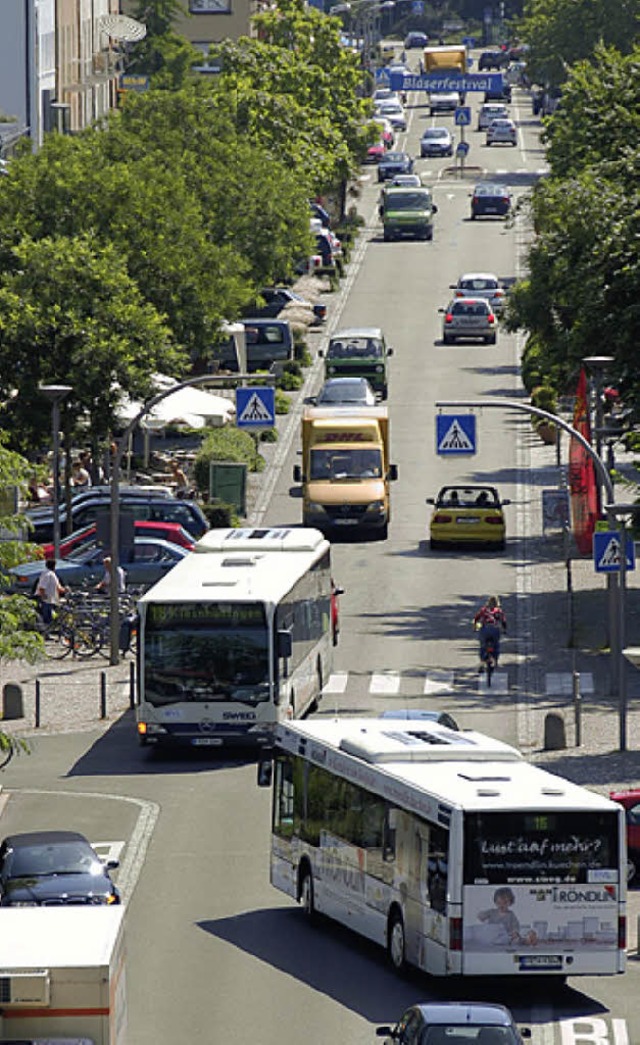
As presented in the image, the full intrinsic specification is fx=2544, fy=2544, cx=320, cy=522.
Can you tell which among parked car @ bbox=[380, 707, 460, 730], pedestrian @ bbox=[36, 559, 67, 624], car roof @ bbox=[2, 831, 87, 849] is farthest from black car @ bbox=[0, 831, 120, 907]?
pedestrian @ bbox=[36, 559, 67, 624]

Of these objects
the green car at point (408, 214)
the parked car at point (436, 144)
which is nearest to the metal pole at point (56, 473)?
the green car at point (408, 214)

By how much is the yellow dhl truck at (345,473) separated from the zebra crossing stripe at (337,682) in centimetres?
1403

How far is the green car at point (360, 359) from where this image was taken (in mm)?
83625

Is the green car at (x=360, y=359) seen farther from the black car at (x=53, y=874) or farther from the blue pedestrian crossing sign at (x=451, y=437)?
the black car at (x=53, y=874)

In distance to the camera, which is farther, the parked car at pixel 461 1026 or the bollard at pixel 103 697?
the bollard at pixel 103 697

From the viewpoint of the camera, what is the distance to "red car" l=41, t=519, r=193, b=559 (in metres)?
58.3

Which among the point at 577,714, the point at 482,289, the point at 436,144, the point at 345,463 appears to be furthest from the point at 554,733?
the point at 436,144

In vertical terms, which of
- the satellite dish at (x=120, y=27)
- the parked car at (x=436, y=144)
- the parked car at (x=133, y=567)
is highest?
the satellite dish at (x=120, y=27)

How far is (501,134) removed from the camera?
158000mm

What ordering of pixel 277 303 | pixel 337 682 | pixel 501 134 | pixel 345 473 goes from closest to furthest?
pixel 337 682 < pixel 345 473 < pixel 277 303 < pixel 501 134

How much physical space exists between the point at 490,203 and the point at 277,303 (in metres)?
30.5

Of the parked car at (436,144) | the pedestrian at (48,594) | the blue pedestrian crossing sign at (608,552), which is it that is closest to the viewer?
the blue pedestrian crossing sign at (608,552)

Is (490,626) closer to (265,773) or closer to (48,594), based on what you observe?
(48,594)

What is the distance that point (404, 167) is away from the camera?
14125 cm
